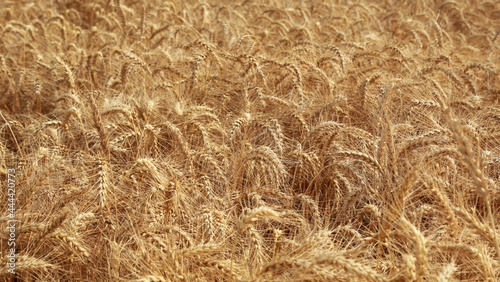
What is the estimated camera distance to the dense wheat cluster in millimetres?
1543

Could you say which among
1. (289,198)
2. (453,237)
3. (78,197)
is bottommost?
(78,197)

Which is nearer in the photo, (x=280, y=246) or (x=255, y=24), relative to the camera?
(x=280, y=246)

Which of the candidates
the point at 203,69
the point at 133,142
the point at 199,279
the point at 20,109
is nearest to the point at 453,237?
the point at 199,279

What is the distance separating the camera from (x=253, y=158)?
2021 mm

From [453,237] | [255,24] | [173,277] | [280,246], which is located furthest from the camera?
[255,24]

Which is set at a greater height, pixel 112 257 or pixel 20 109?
pixel 112 257

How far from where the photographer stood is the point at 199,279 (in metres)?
1.51

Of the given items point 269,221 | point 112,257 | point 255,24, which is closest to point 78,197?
point 112,257

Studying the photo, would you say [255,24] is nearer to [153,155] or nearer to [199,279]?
[153,155]

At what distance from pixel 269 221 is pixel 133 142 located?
97cm

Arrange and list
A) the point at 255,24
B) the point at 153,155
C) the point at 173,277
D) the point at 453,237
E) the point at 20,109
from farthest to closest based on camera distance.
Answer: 1. the point at 255,24
2. the point at 20,109
3. the point at 153,155
4. the point at 453,237
5. the point at 173,277

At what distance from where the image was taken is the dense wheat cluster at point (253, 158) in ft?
5.06

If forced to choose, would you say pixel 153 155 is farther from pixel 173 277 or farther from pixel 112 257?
pixel 173 277

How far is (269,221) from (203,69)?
1.73 meters
